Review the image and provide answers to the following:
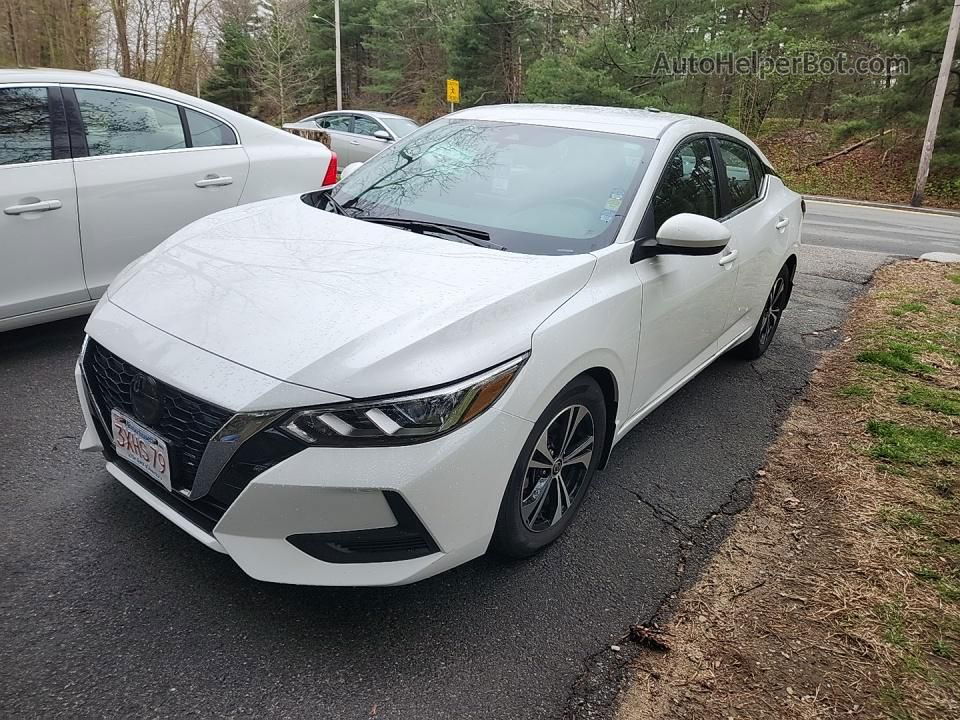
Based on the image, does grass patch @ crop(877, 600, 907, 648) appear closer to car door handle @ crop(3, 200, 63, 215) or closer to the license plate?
the license plate

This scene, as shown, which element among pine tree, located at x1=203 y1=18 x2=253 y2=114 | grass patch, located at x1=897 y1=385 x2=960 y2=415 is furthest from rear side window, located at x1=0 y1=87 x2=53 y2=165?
pine tree, located at x1=203 y1=18 x2=253 y2=114

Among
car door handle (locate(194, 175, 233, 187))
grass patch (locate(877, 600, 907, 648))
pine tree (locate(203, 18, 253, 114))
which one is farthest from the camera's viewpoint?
pine tree (locate(203, 18, 253, 114))

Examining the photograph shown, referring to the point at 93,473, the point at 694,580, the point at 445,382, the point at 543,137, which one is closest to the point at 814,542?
the point at 694,580

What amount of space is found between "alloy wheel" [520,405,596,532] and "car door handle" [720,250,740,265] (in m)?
1.40

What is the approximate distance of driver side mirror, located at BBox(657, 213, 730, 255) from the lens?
2861mm

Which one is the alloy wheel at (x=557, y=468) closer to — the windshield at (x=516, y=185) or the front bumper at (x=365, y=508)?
the front bumper at (x=365, y=508)

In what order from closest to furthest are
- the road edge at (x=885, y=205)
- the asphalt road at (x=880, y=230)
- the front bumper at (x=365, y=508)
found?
the front bumper at (x=365, y=508) → the asphalt road at (x=880, y=230) → the road edge at (x=885, y=205)

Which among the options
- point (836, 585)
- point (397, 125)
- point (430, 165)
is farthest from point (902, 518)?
point (397, 125)

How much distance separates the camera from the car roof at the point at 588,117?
11.1ft

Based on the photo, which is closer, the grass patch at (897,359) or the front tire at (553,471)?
the front tire at (553,471)

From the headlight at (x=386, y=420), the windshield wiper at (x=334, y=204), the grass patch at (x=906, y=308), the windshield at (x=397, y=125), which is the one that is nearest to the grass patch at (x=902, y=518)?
the headlight at (x=386, y=420)

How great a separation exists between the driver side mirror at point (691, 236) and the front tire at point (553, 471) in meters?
0.67

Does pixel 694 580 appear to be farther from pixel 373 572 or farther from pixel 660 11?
pixel 660 11

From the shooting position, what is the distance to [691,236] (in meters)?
2.85
